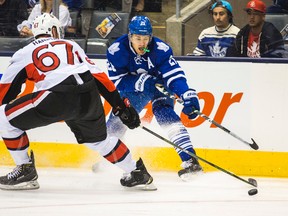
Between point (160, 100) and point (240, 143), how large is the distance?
0.71m

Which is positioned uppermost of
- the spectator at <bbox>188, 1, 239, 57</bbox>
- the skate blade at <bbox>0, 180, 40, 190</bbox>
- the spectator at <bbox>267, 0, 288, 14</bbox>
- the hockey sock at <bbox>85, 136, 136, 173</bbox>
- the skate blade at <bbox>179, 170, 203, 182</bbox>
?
the spectator at <bbox>267, 0, 288, 14</bbox>

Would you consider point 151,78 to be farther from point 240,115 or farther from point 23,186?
point 23,186

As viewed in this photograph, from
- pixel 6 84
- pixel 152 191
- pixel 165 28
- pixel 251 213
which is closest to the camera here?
pixel 251 213

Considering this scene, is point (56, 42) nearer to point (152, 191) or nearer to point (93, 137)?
point (93, 137)

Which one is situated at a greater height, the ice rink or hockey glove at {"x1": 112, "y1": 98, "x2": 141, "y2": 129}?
hockey glove at {"x1": 112, "y1": 98, "x2": 141, "y2": 129}

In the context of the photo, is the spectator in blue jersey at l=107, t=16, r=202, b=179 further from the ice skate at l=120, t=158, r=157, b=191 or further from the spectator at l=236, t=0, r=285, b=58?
the spectator at l=236, t=0, r=285, b=58

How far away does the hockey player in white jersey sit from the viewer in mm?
5309

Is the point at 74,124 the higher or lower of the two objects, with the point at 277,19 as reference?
lower

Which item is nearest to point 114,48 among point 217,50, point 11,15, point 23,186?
point 217,50

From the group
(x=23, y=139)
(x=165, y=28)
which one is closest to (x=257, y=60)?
(x=165, y=28)

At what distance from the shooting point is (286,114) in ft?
20.7

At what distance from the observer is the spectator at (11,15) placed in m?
6.92

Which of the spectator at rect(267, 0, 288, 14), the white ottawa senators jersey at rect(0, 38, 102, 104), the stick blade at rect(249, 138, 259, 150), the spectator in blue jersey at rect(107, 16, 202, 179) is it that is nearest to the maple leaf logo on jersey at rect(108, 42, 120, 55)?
the spectator in blue jersey at rect(107, 16, 202, 179)

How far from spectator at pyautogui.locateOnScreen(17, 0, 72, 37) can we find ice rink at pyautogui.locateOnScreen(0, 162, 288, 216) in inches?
45.8
